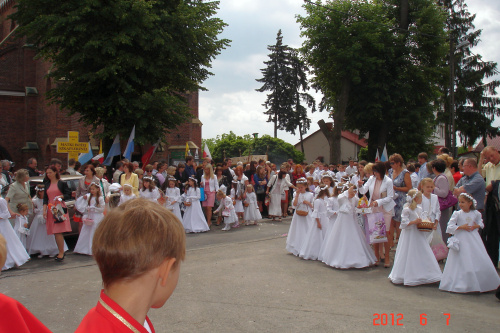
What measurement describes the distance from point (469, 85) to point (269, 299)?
3816 cm

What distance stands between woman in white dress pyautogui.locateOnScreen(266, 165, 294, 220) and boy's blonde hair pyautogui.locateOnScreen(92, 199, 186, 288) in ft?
45.5

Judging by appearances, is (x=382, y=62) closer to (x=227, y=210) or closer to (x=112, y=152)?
(x=112, y=152)

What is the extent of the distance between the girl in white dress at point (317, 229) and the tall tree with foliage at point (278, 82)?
1831 inches

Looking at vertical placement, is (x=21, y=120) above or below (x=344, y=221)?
above

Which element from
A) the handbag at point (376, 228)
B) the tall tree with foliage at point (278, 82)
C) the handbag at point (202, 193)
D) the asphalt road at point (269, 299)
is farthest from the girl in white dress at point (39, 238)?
the tall tree with foliage at point (278, 82)

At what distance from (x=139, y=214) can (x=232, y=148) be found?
66.5 meters

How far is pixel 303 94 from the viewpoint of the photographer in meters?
55.9

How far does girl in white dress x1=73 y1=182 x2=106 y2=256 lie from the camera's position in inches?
387

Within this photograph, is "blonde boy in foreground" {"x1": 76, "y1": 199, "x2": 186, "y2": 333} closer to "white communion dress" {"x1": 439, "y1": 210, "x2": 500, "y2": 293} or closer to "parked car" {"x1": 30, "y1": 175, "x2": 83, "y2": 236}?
"white communion dress" {"x1": 439, "y1": 210, "x2": 500, "y2": 293}

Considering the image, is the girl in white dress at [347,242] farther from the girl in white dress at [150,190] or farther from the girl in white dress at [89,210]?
the girl in white dress at [150,190]

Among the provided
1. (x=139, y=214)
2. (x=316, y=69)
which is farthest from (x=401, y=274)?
(x=316, y=69)

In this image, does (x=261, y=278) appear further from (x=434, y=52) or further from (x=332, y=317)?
(x=434, y=52)

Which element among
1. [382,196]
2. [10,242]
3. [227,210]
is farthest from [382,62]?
[10,242]

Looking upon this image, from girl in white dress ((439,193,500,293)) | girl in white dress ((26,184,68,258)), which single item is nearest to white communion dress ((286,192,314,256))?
girl in white dress ((439,193,500,293))
